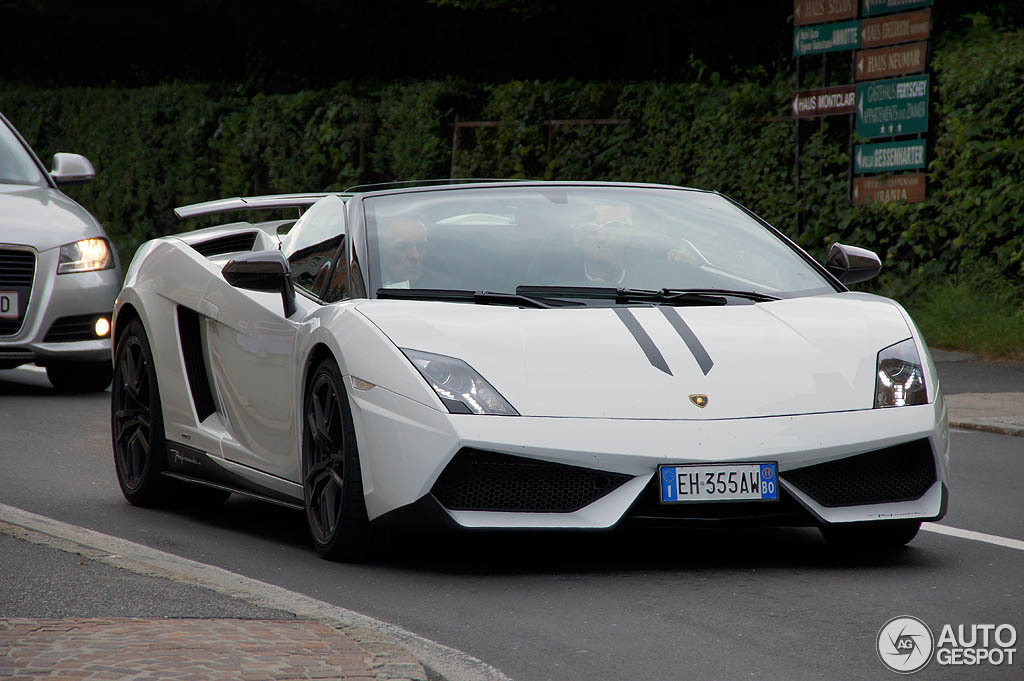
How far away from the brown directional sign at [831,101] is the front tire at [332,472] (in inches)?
460

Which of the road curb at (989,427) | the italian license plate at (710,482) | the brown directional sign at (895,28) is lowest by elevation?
the road curb at (989,427)

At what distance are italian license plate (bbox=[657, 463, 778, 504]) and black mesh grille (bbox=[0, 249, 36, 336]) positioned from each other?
754 cm

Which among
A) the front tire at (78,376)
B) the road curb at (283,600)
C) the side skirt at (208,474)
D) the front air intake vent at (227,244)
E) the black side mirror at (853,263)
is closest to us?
the road curb at (283,600)

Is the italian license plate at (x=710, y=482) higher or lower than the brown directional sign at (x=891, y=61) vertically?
lower

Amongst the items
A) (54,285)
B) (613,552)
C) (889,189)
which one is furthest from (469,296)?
(889,189)

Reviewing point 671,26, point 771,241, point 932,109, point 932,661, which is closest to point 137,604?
point 932,661

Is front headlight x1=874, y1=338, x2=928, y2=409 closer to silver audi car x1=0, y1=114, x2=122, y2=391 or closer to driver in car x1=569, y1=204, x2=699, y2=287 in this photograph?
driver in car x1=569, y1=204, x2=699, y2=287

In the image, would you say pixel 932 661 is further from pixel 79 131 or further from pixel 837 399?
pixel 79 131

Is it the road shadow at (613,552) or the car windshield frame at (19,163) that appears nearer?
the road shadow at (613,552)

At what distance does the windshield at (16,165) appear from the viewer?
532 inches

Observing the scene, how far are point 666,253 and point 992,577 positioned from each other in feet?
5.68

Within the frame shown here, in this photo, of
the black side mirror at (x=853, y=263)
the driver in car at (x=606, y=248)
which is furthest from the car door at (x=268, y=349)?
the black side mirror at (x=853, y=263)

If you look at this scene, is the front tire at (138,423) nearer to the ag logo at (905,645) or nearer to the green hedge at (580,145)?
the ag logo at (905,645)

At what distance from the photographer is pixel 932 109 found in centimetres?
1683
